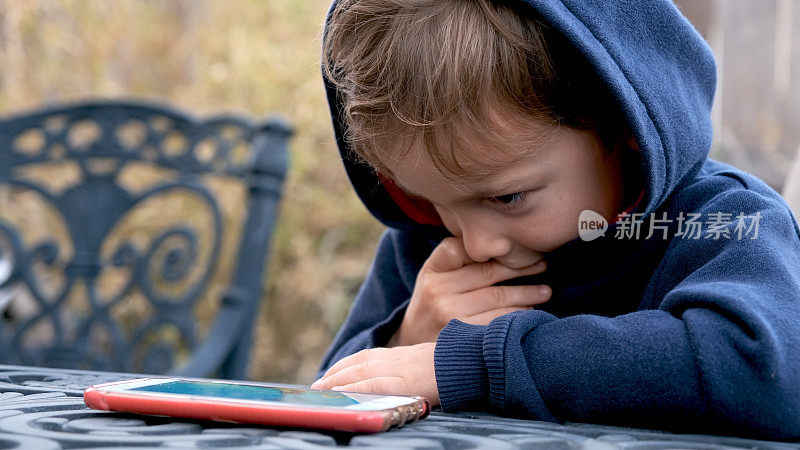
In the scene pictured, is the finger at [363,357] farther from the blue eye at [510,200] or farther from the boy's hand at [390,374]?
the blue eye at [510,200]

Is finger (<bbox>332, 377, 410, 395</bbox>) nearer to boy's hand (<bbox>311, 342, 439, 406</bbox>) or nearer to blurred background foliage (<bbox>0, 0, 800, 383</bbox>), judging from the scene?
boy's hand (<bbox>311, 342, 439, 406</bbox>)

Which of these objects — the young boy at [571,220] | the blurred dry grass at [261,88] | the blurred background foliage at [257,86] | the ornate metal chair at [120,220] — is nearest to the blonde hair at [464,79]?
the young boy at [571,220]

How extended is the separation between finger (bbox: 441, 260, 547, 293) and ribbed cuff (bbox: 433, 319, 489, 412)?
281 millimetres

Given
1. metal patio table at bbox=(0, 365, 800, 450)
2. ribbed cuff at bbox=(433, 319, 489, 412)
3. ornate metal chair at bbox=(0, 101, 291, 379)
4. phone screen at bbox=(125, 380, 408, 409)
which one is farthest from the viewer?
ornate metal chair at bbox=(0, 101, 291, 379)

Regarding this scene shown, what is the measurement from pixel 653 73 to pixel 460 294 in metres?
0.41

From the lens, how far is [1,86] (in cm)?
321

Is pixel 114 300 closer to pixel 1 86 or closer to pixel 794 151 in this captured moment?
pixel 1 86

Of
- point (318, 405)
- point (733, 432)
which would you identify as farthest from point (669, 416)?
point (318, 405)

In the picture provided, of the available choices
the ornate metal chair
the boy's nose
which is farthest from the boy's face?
the ornate metal chair

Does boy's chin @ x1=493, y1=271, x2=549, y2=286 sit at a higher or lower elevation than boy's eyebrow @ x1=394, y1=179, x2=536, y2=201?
lower

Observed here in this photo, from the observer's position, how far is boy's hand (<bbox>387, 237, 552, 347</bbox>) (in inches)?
44.5

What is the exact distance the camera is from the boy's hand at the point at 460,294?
113 centimetres

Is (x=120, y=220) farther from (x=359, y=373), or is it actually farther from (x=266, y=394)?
(x=266, y=394)

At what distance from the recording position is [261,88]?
3.18 meters
